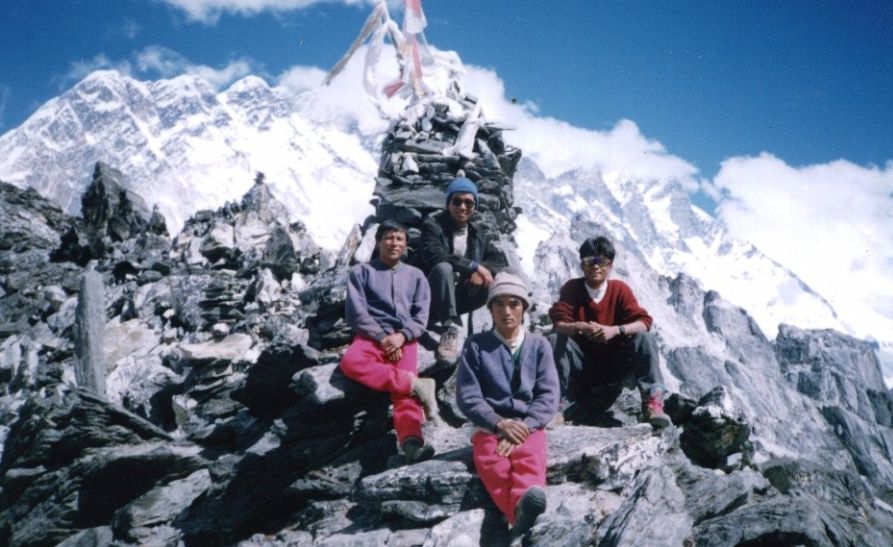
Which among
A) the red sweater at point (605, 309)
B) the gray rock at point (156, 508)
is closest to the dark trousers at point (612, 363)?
the red sweater at point (605, 309)

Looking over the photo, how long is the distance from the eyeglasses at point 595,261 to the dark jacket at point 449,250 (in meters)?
1.68

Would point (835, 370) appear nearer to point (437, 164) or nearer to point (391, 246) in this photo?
point (437, 164)

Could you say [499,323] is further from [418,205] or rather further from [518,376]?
[418,205]

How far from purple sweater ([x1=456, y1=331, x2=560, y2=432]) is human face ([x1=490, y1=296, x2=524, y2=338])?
14 cm

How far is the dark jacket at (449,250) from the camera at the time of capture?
7559 millimetres

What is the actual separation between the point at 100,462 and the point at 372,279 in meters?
6.13

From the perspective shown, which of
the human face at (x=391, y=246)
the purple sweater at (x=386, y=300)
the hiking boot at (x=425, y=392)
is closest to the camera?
the hiking boot at (x=425, y=392)

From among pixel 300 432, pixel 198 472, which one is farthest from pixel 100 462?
pixel 300 432

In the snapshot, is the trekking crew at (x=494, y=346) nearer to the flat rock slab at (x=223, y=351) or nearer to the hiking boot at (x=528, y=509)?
the hiking boot at (x=528, y=509)

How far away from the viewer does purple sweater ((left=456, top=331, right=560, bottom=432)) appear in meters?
5.17

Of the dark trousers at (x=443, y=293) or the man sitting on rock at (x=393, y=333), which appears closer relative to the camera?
the man sitting on rock at (x=393, y=333)

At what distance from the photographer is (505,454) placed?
4855mm

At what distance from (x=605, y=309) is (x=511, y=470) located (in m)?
2.69

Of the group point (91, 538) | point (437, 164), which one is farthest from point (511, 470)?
point (437, 164)
